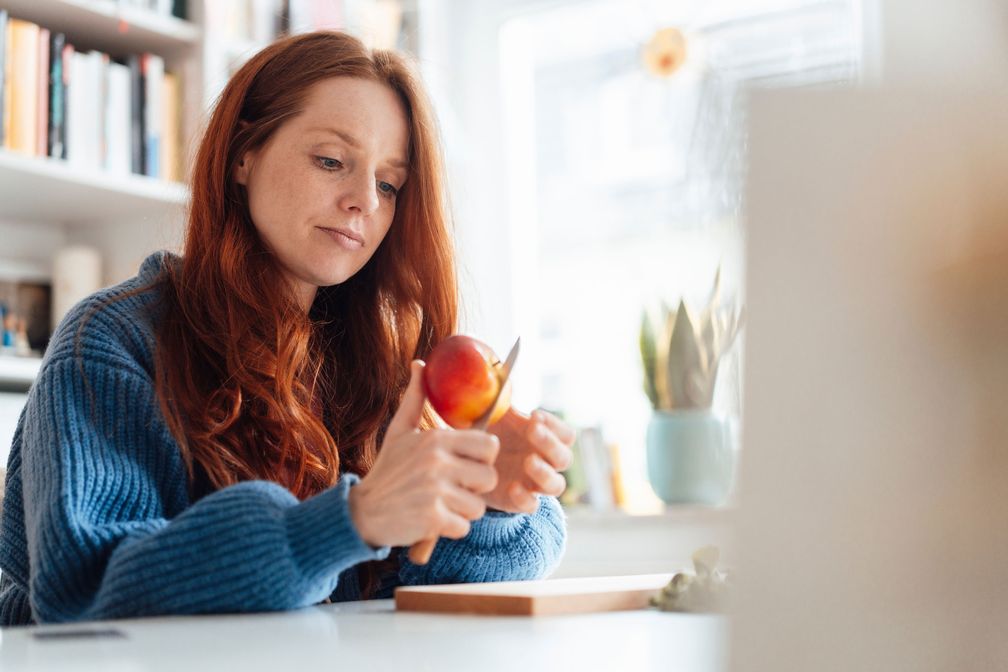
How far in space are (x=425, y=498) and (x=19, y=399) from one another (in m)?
1.67

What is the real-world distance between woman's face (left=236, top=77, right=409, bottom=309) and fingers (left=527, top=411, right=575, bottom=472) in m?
0.53

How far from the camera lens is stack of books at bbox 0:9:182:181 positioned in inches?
94.5

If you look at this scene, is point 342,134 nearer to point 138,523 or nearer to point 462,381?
point 462,381

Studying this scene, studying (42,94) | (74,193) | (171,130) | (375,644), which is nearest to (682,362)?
(171,130)

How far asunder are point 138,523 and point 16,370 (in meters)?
1.44

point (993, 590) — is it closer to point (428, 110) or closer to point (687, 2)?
point (428, 110)

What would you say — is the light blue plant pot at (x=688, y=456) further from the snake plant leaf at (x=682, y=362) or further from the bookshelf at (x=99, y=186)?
the bookshelf at (x=99, y=186)

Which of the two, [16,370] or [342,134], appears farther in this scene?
[16,370]

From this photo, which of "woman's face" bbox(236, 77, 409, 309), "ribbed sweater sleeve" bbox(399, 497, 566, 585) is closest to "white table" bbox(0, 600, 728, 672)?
"ribbed sweater sleeve" bbox(399, 497, 566, 585)

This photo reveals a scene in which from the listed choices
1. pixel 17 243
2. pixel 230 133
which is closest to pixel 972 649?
pixel 230 133

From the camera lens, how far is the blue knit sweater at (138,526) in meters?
0.96

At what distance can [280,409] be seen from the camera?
4.46ft

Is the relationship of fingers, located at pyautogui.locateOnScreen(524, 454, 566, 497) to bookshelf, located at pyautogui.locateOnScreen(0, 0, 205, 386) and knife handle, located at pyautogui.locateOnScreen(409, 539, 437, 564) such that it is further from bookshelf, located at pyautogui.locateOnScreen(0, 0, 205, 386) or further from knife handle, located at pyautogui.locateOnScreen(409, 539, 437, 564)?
bookshelf, located at pyautogui.locateOnScreen(0, 0, 205, 386)

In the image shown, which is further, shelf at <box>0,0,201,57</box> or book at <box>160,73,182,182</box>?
book at <box>160,73,182,182</box>
